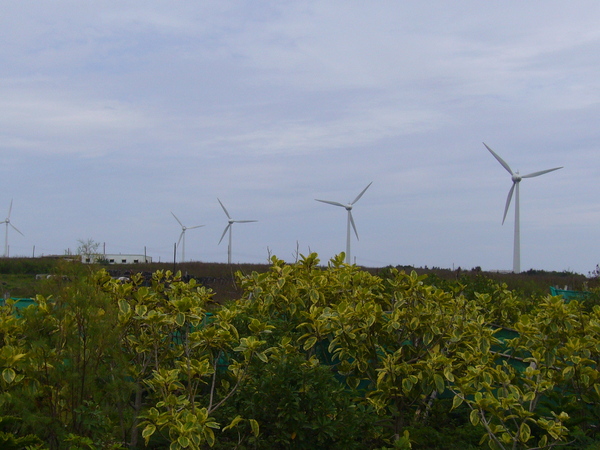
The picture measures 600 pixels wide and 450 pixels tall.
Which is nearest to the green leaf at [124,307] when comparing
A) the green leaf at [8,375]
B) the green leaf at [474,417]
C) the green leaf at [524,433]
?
the green leaf at [8,375]

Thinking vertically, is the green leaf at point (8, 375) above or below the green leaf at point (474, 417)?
above

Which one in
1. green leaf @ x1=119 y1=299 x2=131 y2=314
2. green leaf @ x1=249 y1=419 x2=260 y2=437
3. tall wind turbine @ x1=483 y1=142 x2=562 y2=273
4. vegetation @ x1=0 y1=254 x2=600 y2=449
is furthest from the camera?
tall wind turbine @ x1=483 y1=142 x2=562 y2=273

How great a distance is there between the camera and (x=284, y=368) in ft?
16.0

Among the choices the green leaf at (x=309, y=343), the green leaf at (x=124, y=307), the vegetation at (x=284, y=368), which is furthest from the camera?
the green leaf at (x=309, y=343)

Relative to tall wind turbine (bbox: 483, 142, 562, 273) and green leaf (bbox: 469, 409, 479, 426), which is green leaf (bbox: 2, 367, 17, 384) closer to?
green leaf (bbox: 469, 409, 479, 426)

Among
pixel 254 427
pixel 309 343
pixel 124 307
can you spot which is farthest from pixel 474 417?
pixel 124 307

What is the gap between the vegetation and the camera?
461 cm

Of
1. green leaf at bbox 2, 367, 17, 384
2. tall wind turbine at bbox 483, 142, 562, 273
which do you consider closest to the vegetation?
green leaf at bbox 2, 367, 17, 384

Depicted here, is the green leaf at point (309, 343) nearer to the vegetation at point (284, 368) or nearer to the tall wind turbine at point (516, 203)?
the vegetation at point (284, 368)

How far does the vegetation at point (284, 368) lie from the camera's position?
461cm

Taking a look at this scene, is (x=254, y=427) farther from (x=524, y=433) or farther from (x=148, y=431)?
(x=524, y=433)

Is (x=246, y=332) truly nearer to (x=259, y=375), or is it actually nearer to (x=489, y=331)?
(x=259, y=375)

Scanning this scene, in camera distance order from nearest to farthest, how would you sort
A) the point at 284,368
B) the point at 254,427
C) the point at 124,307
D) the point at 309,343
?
1. the point at 254,427
2. the point at 284,368
3. the point at 124,307
4. the point at 309,343

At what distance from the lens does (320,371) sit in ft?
16.2
